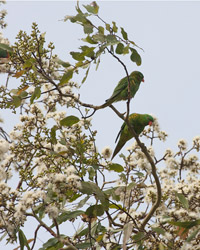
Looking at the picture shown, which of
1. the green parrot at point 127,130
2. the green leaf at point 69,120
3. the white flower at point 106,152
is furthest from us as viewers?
the green parrot at point 127,130

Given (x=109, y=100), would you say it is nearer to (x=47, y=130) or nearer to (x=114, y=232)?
(x=47, y=130)

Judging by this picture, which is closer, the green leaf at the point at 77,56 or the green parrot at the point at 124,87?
the green leaf at the point at 77,56

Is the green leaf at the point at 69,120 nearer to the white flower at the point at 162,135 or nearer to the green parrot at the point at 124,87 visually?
the green parrot at the point at 124,87

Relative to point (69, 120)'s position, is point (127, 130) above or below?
above

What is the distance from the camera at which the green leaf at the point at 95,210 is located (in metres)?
2.57

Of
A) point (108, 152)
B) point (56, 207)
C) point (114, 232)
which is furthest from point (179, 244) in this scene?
point (56, 207)

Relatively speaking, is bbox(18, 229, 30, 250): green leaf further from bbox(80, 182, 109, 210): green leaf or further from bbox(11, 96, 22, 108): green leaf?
bbox(11, 96, 22, 108): green leaf

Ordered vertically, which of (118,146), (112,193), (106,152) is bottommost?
(112,193)

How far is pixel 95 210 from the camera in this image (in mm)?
2574

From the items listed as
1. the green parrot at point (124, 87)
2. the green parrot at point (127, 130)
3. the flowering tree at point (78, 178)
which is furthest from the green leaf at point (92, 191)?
the green parrot at point (127, 130)

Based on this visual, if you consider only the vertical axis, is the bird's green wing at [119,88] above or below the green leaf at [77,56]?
above

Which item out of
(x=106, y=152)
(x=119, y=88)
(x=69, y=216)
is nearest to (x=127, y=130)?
(x=119, y=88)

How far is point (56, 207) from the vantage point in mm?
2246

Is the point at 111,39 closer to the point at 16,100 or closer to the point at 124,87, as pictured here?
the point at 16,100
